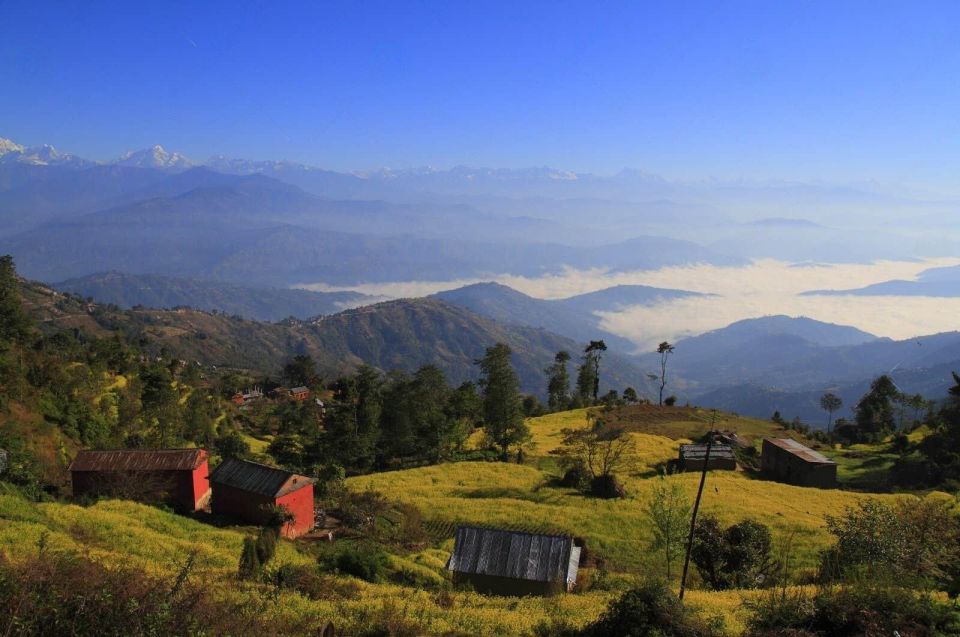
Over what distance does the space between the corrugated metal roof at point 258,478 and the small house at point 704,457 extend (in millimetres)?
35515

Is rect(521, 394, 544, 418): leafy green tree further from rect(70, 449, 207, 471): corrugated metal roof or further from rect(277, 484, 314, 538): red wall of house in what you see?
rect(70, 449, 207, 471): corrugated metal roof

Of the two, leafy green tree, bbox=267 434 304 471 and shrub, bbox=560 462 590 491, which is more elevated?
shrub, bbox=560 462 590 491

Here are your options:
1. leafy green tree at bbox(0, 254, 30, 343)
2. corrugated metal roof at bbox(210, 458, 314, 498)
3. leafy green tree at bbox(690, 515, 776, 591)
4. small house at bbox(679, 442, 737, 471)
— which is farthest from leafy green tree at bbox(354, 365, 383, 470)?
leafy green tree at bbox(690, 515, 776, 591)

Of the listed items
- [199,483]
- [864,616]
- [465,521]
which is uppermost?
[864,616]

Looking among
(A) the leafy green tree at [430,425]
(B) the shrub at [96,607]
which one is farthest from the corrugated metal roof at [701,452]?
(B) the shrub at [96,607]

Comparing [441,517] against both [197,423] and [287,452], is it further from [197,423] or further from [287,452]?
[197,423]

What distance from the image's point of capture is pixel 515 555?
93.9 feet

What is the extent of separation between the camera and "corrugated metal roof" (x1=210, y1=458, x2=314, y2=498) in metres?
37.1

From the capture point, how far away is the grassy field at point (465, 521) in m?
21.6

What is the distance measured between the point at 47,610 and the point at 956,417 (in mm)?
77668

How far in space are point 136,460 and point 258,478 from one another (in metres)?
8.24

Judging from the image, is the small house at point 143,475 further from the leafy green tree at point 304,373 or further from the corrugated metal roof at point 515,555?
the leafy green tree at point 304,373

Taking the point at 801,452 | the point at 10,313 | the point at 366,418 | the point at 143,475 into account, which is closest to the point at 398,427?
the point at 366,418

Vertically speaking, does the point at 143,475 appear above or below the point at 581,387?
above
